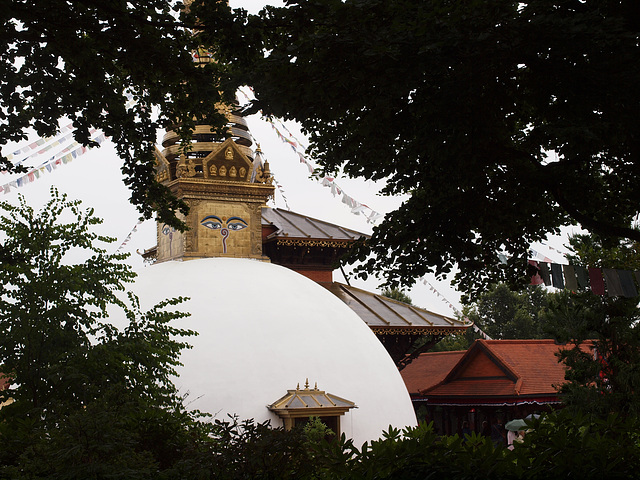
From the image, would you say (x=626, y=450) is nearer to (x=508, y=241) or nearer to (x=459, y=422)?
(x=508, y=241)

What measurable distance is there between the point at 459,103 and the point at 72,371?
17.2 feet

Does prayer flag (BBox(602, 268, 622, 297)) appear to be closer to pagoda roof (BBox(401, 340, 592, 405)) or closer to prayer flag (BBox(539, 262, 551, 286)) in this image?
prayer flag (BBox(539, 262, 551, 286))

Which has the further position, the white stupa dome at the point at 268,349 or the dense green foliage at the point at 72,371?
the white stupa dome at the point at 268,349

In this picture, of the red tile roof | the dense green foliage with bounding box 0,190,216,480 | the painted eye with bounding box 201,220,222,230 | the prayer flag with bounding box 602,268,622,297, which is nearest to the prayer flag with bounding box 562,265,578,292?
the prayer flag with bounding box 602,268,622,297

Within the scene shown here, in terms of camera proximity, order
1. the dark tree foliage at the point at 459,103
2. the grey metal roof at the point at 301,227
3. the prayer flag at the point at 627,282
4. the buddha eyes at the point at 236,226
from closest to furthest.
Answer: the dark tree foliage at the point at 459,103, the prayer flag at the point at 627,282, the buddha eyes at the point at 236,226, the grey metal roof at the point at 301,227

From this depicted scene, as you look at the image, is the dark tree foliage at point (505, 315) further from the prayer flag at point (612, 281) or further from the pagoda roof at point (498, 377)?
the prayer flag at point (612, 281)

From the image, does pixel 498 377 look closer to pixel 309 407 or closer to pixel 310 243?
pixel 310 243

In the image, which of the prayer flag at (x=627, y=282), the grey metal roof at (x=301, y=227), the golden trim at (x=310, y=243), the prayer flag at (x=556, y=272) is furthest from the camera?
the grey metal roof at (x=301, y=227)

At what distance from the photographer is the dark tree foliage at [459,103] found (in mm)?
5531

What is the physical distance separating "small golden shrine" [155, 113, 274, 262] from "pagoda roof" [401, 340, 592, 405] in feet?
31.9

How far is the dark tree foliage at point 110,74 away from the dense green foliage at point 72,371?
4.25ft

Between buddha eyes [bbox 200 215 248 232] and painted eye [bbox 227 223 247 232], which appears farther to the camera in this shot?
painted eye [bbox 227 223 247 232]

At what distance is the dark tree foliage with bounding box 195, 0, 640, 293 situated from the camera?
5.53 m

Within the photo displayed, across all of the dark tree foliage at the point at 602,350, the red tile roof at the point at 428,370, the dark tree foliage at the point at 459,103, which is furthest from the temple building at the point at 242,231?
the dark tree foliage at the point at 459,103
